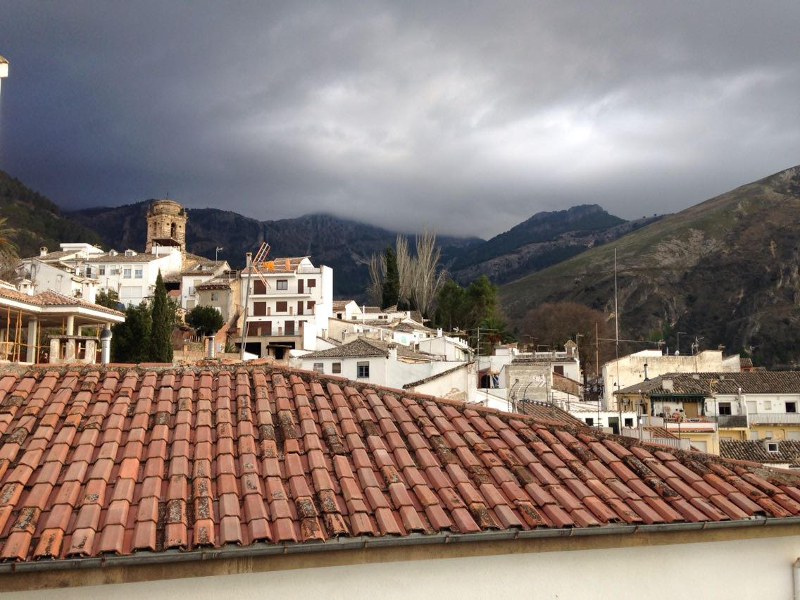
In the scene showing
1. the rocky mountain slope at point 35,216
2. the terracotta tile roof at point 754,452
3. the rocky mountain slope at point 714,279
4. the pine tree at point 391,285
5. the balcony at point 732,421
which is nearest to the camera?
the terracotta tile roof at point 754,452

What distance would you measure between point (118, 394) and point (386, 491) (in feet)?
10.7

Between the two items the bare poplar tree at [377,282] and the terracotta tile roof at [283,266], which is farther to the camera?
the bare poplar tree at [377,282]

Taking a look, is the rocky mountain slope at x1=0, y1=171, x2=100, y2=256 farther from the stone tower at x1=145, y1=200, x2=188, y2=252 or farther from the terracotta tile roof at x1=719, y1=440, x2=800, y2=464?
the terracotta tile roof at x1=719, y1=440, x2=800, y2=464

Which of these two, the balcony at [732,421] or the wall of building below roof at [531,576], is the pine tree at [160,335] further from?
the wall of building below roof at [531,576]

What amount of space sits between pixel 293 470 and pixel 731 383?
5124 cm

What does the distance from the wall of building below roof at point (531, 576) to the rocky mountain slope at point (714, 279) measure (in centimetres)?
11499

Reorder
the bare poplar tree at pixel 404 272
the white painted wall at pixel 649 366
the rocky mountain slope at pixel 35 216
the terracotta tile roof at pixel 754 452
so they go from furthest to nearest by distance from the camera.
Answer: the rocky mountain slope at pixel 35 216
the bare poplar tree at pixel 404 272
the white painted wall at pixel 649 366
the terracotta tile roof at pixel 754 452

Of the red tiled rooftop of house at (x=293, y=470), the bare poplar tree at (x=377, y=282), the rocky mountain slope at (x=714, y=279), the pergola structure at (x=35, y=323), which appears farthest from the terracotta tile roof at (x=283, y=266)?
the rocky mountain slope at (x=714, y=279)

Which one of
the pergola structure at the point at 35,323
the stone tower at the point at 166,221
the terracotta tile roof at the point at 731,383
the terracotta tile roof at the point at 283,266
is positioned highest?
the stone tower at the point at 166,221

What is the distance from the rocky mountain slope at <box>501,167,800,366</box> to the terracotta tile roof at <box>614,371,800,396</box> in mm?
63385

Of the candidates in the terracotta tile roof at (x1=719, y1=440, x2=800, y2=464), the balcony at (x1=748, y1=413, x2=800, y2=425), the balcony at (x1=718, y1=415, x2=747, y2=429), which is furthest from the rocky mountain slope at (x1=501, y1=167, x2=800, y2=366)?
the terracotta tile roof at (x1=719, y1=440, x2=800, y2=464)

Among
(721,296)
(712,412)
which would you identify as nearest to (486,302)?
(712,412)

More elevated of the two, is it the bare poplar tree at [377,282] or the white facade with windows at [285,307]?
the bare poplar tree at [377,282]

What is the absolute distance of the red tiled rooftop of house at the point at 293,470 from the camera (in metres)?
5.52
